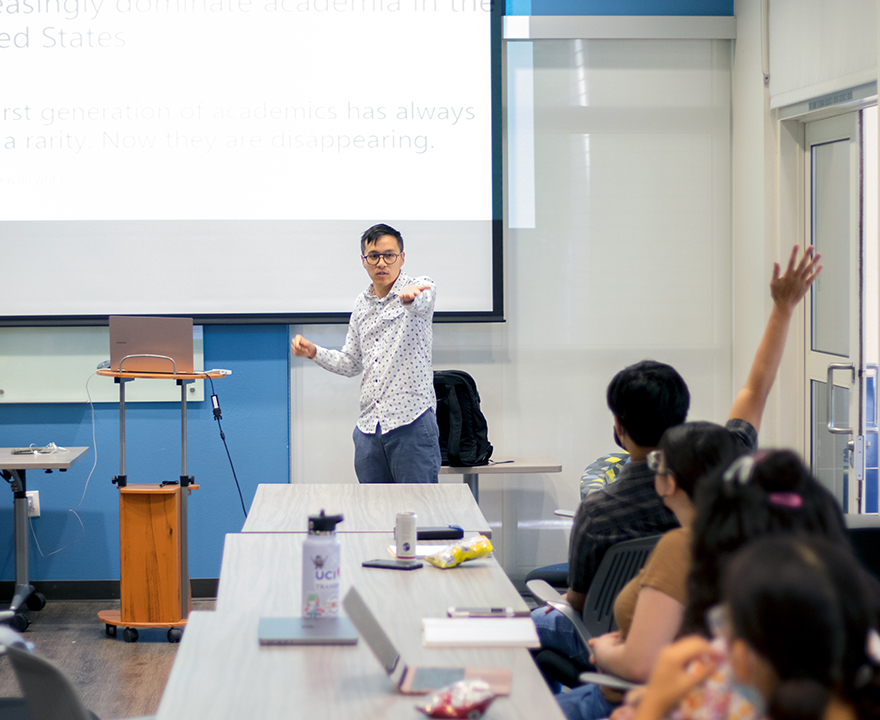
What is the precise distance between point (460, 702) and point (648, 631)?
38 centimetres

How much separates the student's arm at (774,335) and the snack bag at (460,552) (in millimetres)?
786

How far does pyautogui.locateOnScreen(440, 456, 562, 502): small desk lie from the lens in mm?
3902

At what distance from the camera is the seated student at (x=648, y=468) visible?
1.64 metres

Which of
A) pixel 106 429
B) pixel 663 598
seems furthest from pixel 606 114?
pixel 663 598

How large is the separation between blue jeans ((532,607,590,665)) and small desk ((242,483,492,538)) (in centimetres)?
30

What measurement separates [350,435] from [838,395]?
216 centimetres

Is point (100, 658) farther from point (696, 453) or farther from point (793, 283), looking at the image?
point (793, 283)

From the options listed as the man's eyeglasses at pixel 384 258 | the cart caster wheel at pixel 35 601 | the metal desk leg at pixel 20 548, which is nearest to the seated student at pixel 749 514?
the man's eyeglasses at pixel 384 258

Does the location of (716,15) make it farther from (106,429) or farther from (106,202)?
(106,429)

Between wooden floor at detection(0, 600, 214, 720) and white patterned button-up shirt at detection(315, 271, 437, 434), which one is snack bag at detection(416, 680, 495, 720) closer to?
wooden floor at detection(0, 600, 214, 720)

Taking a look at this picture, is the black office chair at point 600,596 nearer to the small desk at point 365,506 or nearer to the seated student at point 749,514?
the small desk at point 365,506

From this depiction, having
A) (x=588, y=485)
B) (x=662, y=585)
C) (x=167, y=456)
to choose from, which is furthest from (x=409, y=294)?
(x=662, y=585)

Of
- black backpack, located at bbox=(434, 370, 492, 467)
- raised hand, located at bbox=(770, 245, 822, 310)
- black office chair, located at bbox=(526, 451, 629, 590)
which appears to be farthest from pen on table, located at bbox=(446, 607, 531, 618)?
black backpack, located at bbox=(434, 370, 492, 467)

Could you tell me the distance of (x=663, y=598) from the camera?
1516mm
